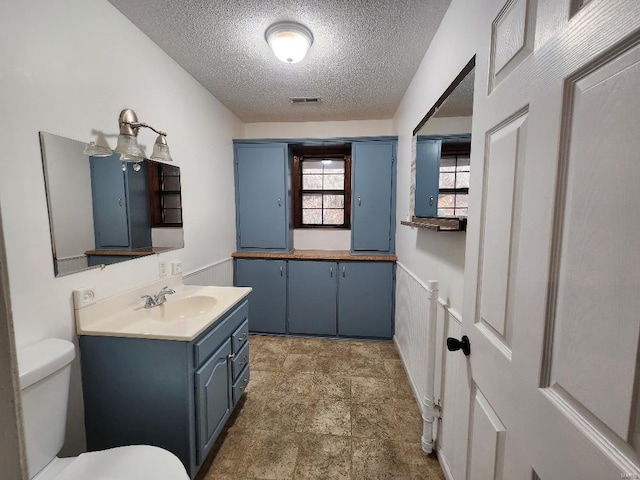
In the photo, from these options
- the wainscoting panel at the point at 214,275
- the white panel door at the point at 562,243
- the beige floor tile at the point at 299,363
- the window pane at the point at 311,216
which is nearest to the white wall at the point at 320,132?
the window pane at the point at 311,216

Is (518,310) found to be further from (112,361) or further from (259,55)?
(259,55)

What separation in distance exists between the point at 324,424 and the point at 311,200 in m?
2.36

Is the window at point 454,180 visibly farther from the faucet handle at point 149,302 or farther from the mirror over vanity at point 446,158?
the faucet handle at point 149,302

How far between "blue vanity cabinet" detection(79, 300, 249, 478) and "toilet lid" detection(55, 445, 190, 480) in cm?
24

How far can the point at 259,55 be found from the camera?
182 centimetres

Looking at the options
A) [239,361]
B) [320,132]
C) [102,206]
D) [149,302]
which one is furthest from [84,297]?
[320,132]

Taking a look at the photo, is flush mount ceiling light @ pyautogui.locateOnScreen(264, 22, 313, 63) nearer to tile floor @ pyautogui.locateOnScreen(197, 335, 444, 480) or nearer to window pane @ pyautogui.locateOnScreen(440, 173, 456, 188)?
window pane @ pyautogui.locateOnScreen(440, 173, 456, 188)

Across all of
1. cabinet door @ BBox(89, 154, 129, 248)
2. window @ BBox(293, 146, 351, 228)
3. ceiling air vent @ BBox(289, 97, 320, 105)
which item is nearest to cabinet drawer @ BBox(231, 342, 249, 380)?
cabinet door @ BBox(89, 154, 129, 248)

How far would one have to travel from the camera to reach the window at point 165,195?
1.74 metres

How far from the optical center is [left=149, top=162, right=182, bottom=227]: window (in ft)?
5.71

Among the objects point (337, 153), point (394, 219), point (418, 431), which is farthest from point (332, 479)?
point (337, 153)

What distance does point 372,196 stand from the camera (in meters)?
2.83

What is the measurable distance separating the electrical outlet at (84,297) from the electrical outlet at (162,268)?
1.53ft

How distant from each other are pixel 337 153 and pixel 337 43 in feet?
5.01
